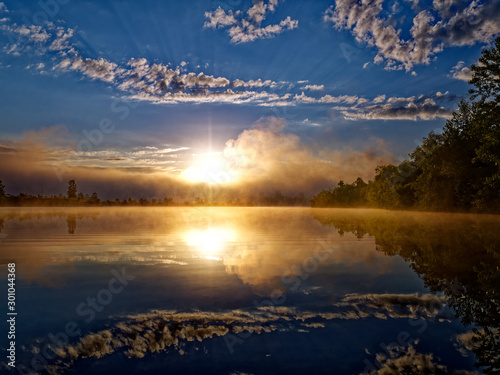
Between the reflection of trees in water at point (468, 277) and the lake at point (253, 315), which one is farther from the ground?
the lake at point (253, 315)

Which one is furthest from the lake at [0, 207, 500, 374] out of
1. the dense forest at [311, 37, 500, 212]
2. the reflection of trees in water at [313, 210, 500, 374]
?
the dense forest at [311, 37, 500, 212]

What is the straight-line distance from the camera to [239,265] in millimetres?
17719

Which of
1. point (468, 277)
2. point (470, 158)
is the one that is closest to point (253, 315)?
point (468, 277)

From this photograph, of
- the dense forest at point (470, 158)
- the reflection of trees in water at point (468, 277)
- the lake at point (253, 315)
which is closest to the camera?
the lake at point (253, 315)

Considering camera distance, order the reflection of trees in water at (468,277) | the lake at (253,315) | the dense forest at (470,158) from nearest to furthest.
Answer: the lake at (253,315), the reflection of trees in water at (468,277), the dense forest at (470,158)

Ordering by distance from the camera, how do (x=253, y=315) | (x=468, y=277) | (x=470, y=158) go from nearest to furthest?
(x=253, y=315) → (x=468, y=277) → (x=470, y=158)

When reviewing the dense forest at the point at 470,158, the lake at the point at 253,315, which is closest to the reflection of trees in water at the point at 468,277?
the lake at the point at 253,315

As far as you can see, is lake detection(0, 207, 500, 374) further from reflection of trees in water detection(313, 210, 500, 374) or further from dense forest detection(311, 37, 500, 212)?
dense forest detection(311, 37, 500, 212)

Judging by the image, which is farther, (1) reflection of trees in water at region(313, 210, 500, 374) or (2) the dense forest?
(2) the dense forest

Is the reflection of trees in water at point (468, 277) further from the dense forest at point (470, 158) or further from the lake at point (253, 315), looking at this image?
the dense forest at point (470, 158)

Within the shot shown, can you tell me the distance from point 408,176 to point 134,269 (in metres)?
113

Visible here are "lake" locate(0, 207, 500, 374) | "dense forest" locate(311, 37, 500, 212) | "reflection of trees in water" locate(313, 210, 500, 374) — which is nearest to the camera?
"lake" locate(0, 207, 500, 374)

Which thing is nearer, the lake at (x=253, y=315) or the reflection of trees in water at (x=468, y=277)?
the lake at (x=253, y=315)

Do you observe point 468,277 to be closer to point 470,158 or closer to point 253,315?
point 253,315
